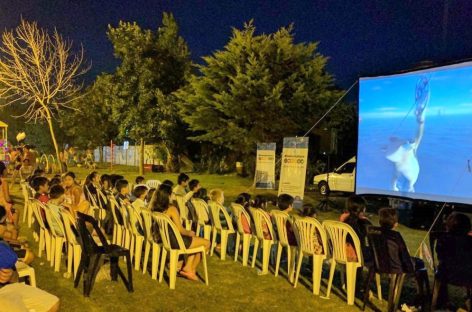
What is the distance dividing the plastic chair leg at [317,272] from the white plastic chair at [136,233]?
2326mm

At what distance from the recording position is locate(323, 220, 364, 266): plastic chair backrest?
505 centimetres

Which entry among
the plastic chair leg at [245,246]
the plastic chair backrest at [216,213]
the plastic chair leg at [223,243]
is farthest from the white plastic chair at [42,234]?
the plastic chair leg at [245,246]

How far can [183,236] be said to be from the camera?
18.8 feet

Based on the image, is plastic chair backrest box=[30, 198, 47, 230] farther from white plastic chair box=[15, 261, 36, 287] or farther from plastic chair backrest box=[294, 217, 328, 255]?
plastic chair backrest box=[294, 217, 328, 255]

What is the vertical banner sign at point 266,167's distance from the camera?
35.6 feet

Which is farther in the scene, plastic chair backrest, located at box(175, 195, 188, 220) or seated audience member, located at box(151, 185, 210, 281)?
plastic chair backrest, located at box(175, 195, 188, 220)

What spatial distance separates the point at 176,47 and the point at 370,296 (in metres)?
22.5

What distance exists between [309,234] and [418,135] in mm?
3801

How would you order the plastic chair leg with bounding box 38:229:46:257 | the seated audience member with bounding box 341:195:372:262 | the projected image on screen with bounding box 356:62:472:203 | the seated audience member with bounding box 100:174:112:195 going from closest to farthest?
the seated audience member with bounding box 341:195:372:262, the plastic chair leg with bounding box 38:229:46:257, the projected image on screen with bounding box 356:62:472:203, the seated audience member with bounding box 100:174:112:195

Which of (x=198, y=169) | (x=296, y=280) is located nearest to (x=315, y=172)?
(x=198, y=169)

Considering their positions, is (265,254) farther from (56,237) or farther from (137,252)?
(56,237)

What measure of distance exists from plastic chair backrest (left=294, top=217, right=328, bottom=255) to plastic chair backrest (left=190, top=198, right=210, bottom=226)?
6.51 ft

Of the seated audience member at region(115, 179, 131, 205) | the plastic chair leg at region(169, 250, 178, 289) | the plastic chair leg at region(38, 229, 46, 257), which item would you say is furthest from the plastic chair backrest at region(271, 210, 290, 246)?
the plastic chair leg at region(38, 229, 46, 257)

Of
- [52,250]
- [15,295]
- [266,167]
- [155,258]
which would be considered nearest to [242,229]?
[155,258]
